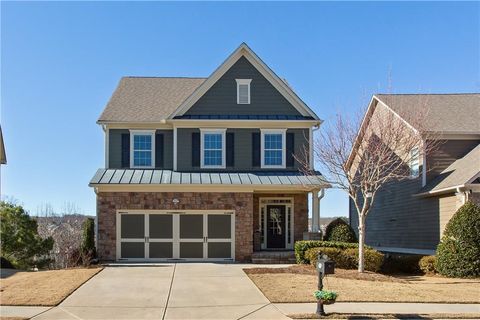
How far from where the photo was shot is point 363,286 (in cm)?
1515

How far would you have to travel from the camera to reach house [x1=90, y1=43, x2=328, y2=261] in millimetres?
22562

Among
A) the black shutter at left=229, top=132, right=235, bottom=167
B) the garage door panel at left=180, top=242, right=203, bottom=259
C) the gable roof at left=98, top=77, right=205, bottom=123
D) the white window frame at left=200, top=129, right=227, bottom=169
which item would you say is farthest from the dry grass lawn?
the gable roof at left=98, top=77, right=205, bottom=123

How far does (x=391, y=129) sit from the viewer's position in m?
20.4

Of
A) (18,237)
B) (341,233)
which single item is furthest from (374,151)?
(18,237)

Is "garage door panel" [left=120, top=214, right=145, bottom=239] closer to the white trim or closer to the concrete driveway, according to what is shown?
the concrete driveway

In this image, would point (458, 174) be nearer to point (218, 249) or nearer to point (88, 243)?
point (218, 249)

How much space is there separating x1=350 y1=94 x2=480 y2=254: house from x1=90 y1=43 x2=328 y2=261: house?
4039 mm

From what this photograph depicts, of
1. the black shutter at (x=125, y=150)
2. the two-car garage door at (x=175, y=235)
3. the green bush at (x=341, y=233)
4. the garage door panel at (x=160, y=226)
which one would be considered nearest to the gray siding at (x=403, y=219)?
the green bush at (x=341, y=233)

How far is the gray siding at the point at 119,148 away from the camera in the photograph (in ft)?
79.6

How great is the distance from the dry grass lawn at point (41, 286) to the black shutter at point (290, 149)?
9.50 meters

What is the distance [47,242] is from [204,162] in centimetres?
798

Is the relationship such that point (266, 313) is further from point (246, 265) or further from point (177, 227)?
point (177, 227)

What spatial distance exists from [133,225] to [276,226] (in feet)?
20.9

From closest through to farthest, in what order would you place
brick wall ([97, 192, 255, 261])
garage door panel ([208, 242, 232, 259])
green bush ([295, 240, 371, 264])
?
green bush ([295, 240, 371, 264]), brick wall ([97, 192, 255, 261]), garage door panel ([208, 242, 232, 259])
